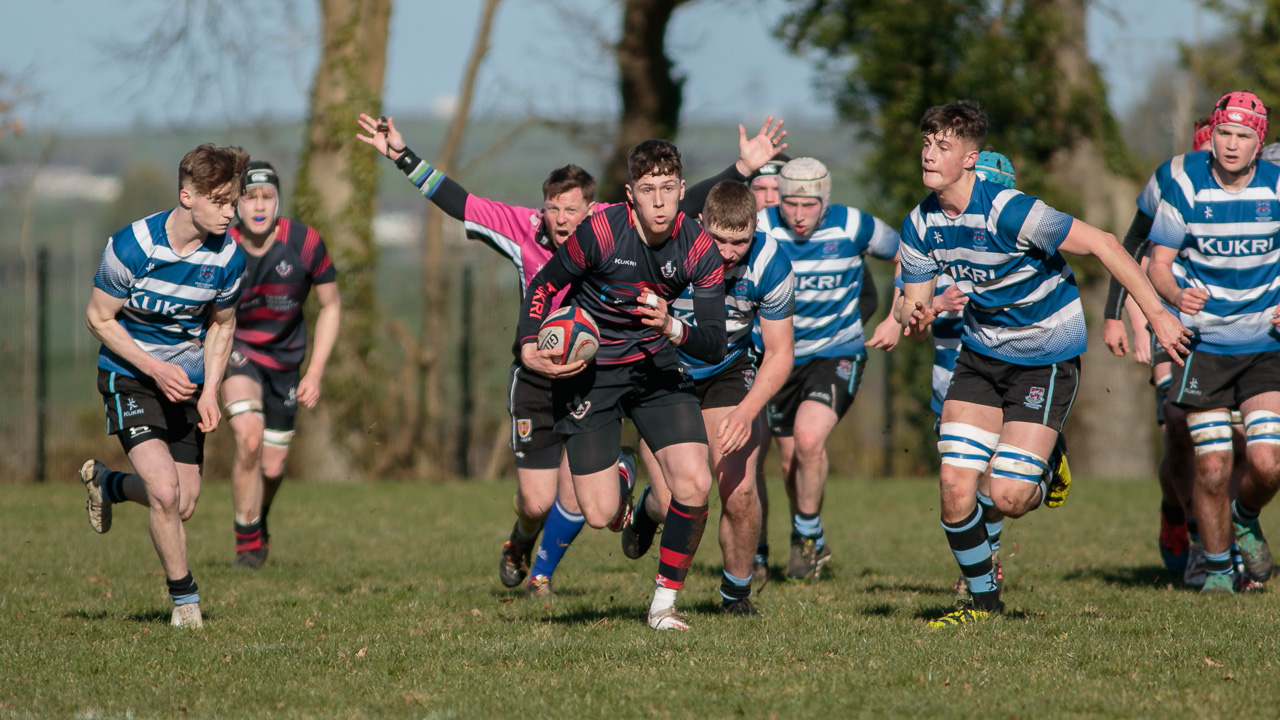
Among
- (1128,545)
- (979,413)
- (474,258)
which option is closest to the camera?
(979,413)

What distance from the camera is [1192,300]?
581cm

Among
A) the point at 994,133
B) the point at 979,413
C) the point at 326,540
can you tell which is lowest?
the point at 326,540

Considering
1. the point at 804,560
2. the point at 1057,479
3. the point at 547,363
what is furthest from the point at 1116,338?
the point at 547,363

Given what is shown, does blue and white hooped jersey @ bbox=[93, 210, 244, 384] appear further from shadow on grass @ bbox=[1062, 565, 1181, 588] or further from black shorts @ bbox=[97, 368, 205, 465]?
shadow on grass @ bbox=[1062, 565, 1181, 588]

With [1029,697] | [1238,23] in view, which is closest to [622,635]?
[1029,697]

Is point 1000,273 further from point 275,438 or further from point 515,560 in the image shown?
point 275,438

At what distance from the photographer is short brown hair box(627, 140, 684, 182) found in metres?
5.30

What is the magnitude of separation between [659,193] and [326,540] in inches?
206

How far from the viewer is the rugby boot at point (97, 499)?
6.26 m

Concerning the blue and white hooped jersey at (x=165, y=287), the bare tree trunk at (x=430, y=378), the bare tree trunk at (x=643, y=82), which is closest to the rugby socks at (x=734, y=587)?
the blue and white hooped jersey at (x=165, y=287)

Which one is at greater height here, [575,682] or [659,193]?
[659,193]

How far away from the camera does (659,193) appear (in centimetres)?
531

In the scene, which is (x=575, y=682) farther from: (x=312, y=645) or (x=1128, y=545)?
(x=1128, y=545)

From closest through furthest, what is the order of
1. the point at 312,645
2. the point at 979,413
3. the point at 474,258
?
the point at 312,645 → the point at 979,413 → the point at 474,258
